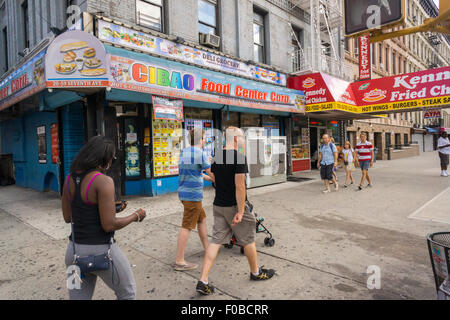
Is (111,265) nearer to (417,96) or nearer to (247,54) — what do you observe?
(247,54)

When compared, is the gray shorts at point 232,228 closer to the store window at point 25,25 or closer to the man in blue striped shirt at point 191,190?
the man in blue striped shirt at point 191,190

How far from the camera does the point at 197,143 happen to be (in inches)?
144

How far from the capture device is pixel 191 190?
11.6 feet

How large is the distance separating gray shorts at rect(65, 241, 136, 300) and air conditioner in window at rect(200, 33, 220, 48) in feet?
28.0

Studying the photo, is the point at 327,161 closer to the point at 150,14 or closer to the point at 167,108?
the point at 167,108

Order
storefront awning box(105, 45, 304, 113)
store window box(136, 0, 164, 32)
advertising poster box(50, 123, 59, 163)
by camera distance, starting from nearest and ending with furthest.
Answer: storefront awning box(105, 45, 304, 113) < store window box(136, 0, 164, 32) < advertising poster box(50, 123, 59, 163)

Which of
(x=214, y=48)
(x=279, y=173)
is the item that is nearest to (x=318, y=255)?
(x=279, y=173)

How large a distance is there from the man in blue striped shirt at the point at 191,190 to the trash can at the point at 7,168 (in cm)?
1247

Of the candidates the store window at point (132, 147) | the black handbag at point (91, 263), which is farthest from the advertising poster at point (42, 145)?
the black handbag at point (91, 263)

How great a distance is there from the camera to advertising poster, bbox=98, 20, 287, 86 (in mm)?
6723

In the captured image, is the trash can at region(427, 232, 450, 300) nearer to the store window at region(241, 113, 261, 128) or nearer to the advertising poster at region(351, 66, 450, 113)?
the store window at region(241, 113, 261, 128)

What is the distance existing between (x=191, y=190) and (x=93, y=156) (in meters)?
1.73

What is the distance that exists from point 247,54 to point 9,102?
8.36m

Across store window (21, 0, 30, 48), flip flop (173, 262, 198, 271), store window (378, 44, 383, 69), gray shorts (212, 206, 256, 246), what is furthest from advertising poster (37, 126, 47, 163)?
store window (378, 44, 383, 69)
